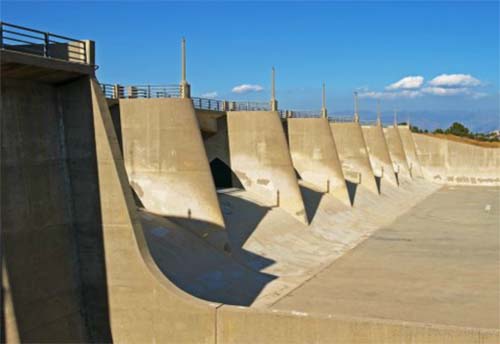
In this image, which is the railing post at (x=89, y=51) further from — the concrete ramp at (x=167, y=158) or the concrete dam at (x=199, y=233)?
the concrete ramp at (x=167, y=158)

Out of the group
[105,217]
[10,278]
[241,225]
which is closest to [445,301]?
[241,225]

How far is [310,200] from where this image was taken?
122ft

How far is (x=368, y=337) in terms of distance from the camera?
488 inches

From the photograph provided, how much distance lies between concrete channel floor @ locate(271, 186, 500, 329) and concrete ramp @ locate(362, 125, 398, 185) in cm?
1478

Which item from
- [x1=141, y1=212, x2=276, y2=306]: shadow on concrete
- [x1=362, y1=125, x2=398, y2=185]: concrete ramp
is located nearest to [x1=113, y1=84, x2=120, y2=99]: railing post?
[x1=141, y1=212, x2=276, y2=306]: shadow on concrete

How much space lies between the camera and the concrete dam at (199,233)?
41.9 ft

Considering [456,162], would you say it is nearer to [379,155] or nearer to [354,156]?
[379,155]

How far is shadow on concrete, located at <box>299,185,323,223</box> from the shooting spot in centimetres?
3547

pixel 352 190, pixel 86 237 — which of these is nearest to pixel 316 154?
pixel 352 190

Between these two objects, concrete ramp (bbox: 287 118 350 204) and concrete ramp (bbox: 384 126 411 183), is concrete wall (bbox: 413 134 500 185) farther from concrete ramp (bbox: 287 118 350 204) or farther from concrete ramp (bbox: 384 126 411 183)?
concrete ramp (bbox: 287 118 350 204)

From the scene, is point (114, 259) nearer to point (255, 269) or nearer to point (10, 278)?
point (10, 278)

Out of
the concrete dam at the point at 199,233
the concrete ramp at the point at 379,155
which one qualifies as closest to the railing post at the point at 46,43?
the concrete dam at the point at 199,233

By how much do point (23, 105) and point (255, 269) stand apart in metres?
14.2

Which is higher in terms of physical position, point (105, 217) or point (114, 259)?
point (105, 217)
